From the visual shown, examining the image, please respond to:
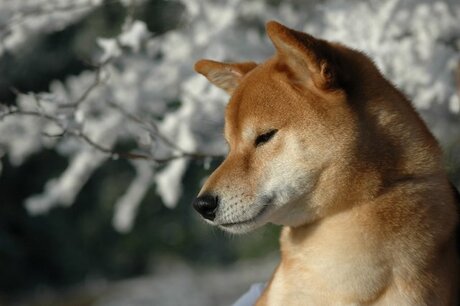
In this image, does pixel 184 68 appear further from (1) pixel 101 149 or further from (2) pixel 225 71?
(2) pixel 225 71

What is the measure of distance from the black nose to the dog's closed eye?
0.58 ft

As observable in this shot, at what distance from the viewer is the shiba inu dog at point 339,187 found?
78.7 inches

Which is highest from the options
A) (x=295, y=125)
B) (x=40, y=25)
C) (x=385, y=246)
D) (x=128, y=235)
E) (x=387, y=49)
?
(x=40, y=25)

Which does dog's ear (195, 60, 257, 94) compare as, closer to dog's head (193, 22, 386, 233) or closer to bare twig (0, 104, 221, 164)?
dog's head (193, 22, 386, 233)

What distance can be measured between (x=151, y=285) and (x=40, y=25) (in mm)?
3087


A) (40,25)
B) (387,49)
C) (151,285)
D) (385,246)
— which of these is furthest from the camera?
(151,285)

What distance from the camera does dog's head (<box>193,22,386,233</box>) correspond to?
80.0 inches

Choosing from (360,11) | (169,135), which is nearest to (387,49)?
(360,11)

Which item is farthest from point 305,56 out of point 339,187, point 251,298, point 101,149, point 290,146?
point 101,149

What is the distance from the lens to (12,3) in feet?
13.4

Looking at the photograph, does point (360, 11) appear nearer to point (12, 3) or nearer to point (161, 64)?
point (161, 64)

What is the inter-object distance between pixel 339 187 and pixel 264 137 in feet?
0.76

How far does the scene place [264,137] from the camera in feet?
6.95

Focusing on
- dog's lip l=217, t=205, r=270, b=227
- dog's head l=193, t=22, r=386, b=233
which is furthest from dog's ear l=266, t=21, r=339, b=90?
dog's lip l=217, t=205, r=270, b=227
